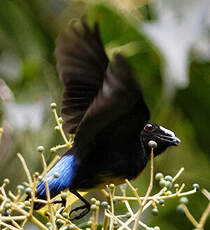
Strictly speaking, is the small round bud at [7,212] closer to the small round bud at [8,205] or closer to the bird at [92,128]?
the small round bud at [8,205]

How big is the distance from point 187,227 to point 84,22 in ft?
6.87

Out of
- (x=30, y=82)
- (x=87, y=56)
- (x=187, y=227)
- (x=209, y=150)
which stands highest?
(x=87, y=56)

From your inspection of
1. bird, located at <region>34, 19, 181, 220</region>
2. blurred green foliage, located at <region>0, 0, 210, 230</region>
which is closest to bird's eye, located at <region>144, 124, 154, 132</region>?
bird, located at <region>34, 19, 181, 220</region>

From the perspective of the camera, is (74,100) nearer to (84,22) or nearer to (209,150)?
(84,22)

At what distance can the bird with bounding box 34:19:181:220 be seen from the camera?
2371 mm

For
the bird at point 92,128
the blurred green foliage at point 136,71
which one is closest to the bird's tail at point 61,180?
the bird at point 92,128

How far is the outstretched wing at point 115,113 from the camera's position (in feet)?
6.73

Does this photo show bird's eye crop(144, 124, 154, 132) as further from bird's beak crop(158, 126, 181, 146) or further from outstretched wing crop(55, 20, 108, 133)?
outstretched wing crop(55, 20, 108, 133)

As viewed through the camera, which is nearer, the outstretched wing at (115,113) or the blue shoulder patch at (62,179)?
the outstretched wing at (115,113)

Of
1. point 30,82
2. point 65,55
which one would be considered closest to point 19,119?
point 30,82

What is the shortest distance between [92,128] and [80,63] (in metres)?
0.29

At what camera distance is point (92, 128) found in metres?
2.31

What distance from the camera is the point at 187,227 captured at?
4012 mm

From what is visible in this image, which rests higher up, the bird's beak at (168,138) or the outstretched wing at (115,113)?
the outstretched wing at (115,113)
